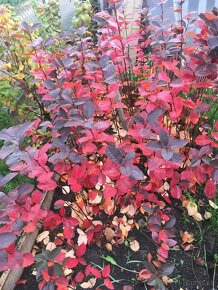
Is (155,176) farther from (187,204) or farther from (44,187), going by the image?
(44,187)

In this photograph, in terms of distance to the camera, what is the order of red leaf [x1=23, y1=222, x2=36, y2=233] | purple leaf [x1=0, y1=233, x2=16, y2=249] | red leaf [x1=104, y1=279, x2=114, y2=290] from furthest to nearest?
red leaf [x1=104, y1=279, x2=114, y2=290] → red leaf [x1=23, y1=222, x2=36, y2=233] → purple leaf [x1=0, y1=233, x2=16, y2=249]

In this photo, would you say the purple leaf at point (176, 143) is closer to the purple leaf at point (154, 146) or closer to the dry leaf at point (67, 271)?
the purple leaf at point (154, 146)

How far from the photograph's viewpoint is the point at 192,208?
1.64 meters

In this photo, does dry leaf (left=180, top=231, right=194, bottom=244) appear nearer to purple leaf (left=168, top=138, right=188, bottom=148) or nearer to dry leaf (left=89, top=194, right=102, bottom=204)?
dry leaf (left=89, top=194, right=102, bottom=204)

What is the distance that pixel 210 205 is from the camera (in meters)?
1.74

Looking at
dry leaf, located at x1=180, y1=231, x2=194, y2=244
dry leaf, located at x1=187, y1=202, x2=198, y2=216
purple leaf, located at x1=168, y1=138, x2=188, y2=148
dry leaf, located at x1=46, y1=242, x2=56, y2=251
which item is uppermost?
purple leaf, located at x1=168, y1=138, x2=188, y2=148

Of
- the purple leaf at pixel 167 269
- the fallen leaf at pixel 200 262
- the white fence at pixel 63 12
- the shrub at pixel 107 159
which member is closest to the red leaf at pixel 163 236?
the shrub at pixel 107 159

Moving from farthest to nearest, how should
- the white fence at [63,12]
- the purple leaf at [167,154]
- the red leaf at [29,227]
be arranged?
the white fence at [63,12], the red leaf at [29,227], the purple leaf at [167,154]

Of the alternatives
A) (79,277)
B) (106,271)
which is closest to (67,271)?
(79,277)

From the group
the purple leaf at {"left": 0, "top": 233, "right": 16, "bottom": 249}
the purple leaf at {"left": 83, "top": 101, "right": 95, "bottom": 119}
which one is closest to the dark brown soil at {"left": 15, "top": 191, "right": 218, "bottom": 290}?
the purple leaf at {"left": 0, "top": 233, "right": 16, "bottom": 249}

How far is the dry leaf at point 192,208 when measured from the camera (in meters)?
1.63

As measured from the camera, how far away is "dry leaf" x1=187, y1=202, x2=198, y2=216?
1630 millimetres

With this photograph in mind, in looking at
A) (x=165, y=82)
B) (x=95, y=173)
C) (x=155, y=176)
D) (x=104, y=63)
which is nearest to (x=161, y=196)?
(x=155, y=176)

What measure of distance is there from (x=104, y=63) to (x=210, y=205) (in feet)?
3.43
